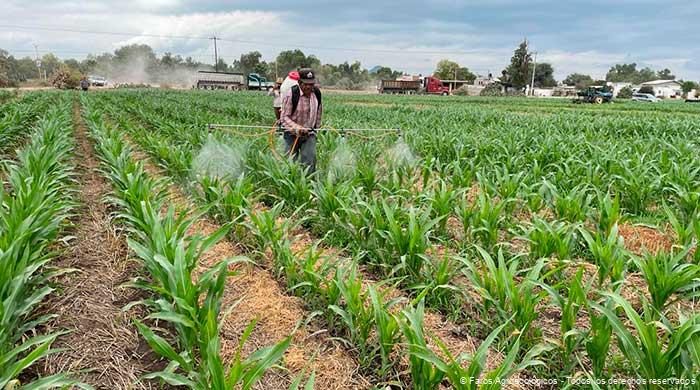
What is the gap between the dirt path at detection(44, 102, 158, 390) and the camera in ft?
7.75

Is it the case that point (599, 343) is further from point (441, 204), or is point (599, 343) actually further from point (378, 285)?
point (441, 204)

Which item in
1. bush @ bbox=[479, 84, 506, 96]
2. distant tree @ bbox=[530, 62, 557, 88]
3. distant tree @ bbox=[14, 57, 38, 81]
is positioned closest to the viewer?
bush @ bbox=[479, 84, 506, 96]

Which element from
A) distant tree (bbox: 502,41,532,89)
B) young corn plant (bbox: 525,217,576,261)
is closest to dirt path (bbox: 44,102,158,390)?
young corn plant (bbox: 525,217,576,261)

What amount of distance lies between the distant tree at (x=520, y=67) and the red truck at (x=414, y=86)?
655 inches

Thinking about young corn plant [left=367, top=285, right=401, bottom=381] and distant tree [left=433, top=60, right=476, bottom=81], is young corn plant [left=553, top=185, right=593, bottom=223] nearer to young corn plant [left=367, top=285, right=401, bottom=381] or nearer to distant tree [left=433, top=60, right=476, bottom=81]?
young corn plant [left=367, top=285, right=401, bottom=381]

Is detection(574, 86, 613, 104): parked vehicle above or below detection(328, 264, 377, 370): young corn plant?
above

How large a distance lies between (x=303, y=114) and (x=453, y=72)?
8344cm

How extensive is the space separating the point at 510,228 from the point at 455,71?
85.7m

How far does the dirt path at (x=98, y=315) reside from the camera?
2.36 metres

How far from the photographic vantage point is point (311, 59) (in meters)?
86.7

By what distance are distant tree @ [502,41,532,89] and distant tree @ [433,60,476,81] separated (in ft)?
52.1

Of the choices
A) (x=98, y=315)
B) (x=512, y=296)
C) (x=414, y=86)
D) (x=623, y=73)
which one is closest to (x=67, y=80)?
(x=414, y=86)

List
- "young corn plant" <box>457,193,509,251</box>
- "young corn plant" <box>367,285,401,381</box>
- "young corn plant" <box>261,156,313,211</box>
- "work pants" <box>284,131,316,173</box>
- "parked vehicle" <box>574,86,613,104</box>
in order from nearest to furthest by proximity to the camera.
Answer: "young corn plant" <box>367,285,401,381</box>
"young corn plant" <box>457,193,509,251</box>
"young corn plant" <box>261,156,313,211</box>
"work pants" <box>284,131,316,173</box>
"parked vehicle" <box>574,86,613,104</box>

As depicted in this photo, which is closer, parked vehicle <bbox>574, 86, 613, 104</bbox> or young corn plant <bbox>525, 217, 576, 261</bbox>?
young corn plant <bbox>525, 217, 576, 261</bbox>
